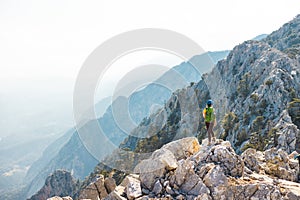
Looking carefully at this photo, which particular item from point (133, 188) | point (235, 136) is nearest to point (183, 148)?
point (133, 188)

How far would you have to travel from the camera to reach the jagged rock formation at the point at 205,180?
1666cm

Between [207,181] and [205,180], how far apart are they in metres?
0.18

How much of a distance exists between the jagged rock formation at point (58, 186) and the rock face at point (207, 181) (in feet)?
304

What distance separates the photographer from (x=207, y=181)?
17672 mm

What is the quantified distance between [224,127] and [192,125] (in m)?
17.9

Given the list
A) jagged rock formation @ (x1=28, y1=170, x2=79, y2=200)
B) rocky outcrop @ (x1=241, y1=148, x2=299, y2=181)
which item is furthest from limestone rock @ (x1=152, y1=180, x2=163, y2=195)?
jagged rock formation @ (x1=28, y1=170, x2=79, y2=200)

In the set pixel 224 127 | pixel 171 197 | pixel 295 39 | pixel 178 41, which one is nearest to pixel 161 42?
pixel 178 41

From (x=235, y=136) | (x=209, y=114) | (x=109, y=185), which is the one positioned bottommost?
(x=235, y=136)

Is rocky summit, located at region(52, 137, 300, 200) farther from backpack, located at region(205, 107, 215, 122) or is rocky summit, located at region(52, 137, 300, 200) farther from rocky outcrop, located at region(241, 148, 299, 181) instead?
backpack, located at region(205, 107, 215, 122)

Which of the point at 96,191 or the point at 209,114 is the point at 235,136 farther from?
the point at 209,114

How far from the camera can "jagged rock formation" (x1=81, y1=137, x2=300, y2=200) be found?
656 inches

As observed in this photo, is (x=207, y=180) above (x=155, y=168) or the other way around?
the other way around

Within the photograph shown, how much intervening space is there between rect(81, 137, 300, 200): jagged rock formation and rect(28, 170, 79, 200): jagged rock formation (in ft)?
303

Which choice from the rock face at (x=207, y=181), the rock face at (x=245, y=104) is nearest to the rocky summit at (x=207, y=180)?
the rock face at (x=207, y=181)
